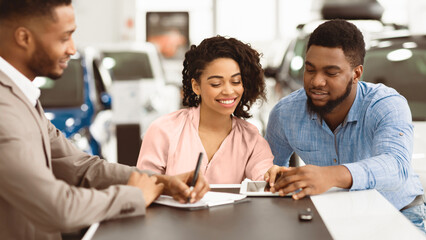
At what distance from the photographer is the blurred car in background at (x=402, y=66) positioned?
4.38m

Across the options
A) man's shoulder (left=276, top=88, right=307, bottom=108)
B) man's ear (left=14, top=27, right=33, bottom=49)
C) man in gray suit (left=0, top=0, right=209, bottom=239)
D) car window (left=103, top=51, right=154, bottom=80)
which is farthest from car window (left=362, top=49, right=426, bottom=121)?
car window (left=103, top=51, right=154, bottom=80)

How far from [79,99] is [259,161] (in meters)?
3.25

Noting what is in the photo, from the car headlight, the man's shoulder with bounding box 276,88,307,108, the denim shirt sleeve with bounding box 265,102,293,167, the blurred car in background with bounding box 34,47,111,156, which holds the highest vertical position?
the man's shoulder with bounding box 276,88,307,108

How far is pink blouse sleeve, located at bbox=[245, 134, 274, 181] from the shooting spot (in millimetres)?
2754

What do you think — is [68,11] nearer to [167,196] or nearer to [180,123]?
[167,196]

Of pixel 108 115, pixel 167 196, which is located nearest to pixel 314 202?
pixel 167 196

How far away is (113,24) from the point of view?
16.1 metres

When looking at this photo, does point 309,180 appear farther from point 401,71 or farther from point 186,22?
point 186,22

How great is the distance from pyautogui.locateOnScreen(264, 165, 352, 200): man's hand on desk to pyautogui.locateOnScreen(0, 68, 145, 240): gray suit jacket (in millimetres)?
551

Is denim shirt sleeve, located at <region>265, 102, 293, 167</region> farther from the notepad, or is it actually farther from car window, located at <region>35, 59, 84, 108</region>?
car window, located at <region>35, 59, 84, 108</region>

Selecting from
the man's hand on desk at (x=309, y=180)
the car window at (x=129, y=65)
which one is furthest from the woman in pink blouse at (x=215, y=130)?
the car window at (x=129, y=65)

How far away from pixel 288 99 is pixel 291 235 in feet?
5.19

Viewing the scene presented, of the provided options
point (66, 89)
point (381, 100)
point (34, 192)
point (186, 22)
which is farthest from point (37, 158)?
point (186, 22)

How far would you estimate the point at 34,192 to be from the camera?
1.67 meters
